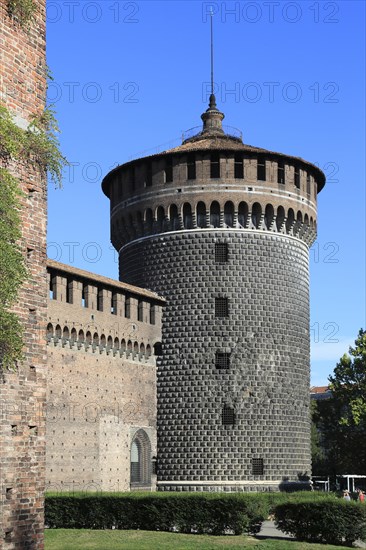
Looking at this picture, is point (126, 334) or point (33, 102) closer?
point (33, 102)

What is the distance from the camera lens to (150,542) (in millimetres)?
23297

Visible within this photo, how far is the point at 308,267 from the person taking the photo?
41.5 metres

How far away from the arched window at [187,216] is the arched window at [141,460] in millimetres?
8905

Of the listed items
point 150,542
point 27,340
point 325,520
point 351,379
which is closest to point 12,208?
point 27,340

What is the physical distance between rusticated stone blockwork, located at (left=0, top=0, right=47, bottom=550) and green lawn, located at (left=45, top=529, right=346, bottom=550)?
7.77 meters

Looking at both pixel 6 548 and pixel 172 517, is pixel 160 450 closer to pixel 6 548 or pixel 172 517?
pixel 172 517

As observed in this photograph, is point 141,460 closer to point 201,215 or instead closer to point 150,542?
point 201,215

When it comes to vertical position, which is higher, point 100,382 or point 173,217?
point 173,217

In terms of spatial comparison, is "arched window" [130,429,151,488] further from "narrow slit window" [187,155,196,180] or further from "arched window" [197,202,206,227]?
"narrow slit window" [187,155,196,180]

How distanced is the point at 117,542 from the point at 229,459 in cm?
1333

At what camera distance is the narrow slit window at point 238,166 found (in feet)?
126

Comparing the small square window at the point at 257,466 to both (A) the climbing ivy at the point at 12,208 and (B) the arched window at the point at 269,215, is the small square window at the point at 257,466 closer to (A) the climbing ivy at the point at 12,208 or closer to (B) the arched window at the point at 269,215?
(B) the arched window at the point at 269,215

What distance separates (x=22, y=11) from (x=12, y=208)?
145 inches

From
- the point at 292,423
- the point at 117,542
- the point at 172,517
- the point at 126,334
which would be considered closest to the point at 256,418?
the point at 292,423
